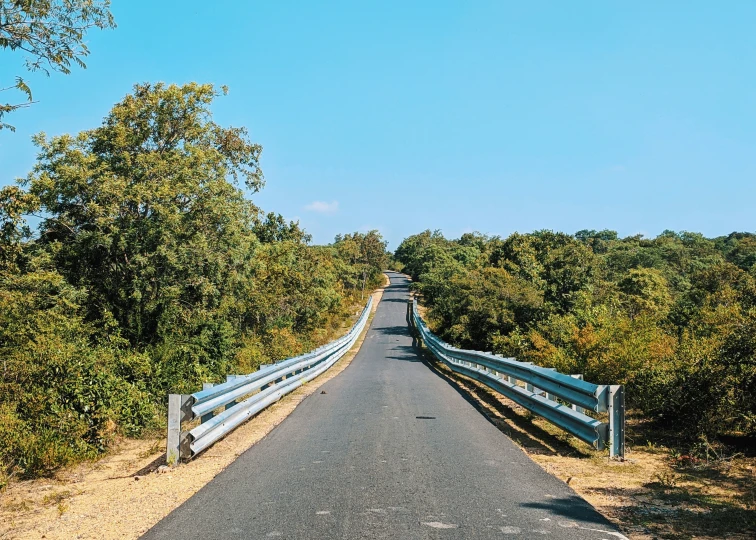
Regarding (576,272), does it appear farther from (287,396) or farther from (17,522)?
(17,522)

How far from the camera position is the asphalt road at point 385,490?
475 centimetres

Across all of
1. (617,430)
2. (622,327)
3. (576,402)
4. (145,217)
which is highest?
(145,217)

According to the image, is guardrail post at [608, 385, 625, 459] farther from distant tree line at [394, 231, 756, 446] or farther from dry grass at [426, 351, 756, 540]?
distant tree line at [394, 231, 756, 446]

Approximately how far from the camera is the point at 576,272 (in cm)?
3488

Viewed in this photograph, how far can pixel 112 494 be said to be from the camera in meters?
6.05

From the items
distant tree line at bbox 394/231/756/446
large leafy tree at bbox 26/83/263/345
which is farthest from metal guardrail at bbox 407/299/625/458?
large leafy tree at bbox 26/83/263/345

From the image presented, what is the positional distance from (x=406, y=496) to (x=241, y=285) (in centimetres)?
1726

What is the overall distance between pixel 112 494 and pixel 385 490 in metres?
2.73

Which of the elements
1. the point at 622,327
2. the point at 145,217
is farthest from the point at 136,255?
the point at 622,327

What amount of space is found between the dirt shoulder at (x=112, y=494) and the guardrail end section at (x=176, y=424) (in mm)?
143

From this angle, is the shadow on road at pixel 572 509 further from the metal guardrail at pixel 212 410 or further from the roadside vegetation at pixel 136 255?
the roadside vegetation at pixel 136 255

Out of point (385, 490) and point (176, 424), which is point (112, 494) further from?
point (385, 490)

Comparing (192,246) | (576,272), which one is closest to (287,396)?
(192,246)

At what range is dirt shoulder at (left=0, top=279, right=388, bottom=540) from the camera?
504 centimetres
